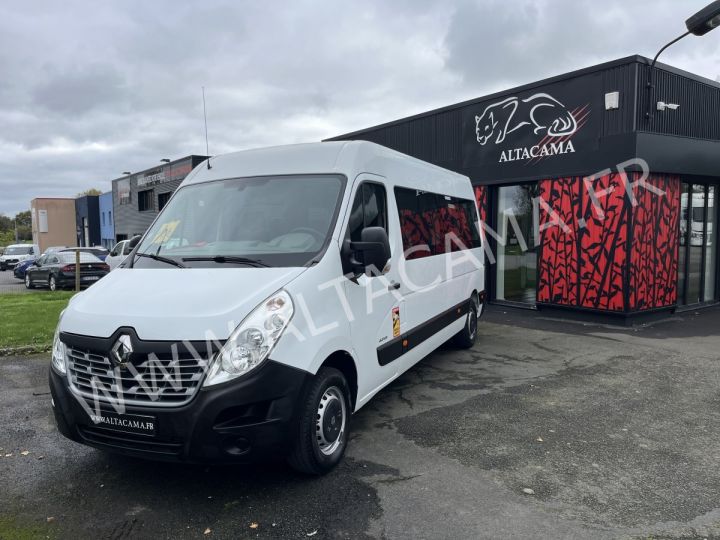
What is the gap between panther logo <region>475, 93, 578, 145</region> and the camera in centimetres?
1041

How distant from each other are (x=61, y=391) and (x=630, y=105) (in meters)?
9.59

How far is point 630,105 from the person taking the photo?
9.34 meters

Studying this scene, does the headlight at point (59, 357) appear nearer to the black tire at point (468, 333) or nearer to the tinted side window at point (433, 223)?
the tinted side window at point (433, 223)

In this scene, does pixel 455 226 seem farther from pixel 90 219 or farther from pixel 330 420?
pixel 90 219

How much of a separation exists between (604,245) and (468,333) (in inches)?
152

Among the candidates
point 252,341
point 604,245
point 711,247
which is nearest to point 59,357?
point 252,341

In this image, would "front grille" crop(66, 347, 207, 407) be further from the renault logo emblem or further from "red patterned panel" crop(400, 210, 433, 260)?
"red patterned panel" crop(400, 210, 433, 260)

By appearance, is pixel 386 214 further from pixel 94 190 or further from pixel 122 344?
pixel 94 190

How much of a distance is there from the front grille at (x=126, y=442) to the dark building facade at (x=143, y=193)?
29.7 m

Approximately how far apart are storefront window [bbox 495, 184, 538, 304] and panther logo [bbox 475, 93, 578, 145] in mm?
1233

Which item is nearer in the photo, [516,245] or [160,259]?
[160,259]

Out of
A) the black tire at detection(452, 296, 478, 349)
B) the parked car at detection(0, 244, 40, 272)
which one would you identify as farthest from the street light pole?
the parked car at detection(0, 244, 40, 272)

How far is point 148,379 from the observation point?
3254 millimetres

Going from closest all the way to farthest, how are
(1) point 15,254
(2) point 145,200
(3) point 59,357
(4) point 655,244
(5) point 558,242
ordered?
1. (3) point 59,357
2. (4) point 655,244
3. (5) point 558,242
4. (1) point 15,254
5. (2) point 145,200
